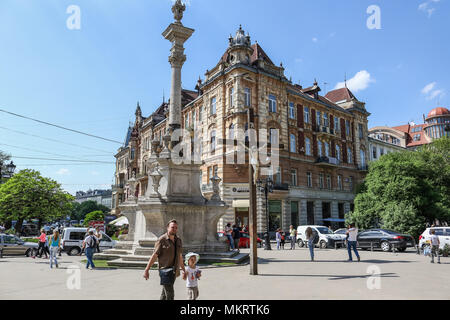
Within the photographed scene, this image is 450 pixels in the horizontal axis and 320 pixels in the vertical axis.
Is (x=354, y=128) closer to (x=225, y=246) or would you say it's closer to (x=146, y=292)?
(x=225, y=246)

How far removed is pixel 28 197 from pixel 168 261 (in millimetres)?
31636

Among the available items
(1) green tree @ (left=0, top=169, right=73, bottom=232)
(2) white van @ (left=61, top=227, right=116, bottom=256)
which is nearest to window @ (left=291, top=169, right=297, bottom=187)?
(2) white van @ (left=61, top=227, right=116, bottom=256)

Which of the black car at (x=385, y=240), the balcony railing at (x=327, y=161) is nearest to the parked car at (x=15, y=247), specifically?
the black car at (x=385, y=240)

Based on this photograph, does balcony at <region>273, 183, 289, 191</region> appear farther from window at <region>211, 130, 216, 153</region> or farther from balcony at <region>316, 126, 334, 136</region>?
balcony at <region>316, 126, 334, 136</region>

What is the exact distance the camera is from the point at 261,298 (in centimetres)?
701

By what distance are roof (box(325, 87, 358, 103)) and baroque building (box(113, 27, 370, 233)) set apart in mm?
1533

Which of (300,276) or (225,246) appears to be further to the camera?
(225,246)

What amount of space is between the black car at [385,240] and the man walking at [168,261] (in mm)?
18806

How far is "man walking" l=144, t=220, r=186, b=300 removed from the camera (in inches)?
214

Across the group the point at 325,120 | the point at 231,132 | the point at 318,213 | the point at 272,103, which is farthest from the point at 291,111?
the point at 318,213

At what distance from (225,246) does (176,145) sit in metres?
4.82

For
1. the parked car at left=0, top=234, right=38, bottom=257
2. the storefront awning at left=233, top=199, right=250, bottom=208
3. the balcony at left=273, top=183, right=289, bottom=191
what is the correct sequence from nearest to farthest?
the parked car at left=0, top=234, right=38, bottom=257 → the storefront awning at left=233, top=199, right=250, bottom=208 → the balcony at left=273, top=183, right=289, bottom=191

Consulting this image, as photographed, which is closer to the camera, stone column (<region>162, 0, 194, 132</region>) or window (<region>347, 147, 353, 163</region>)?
stone column (<region>162, 0, 194, 132</region>)
